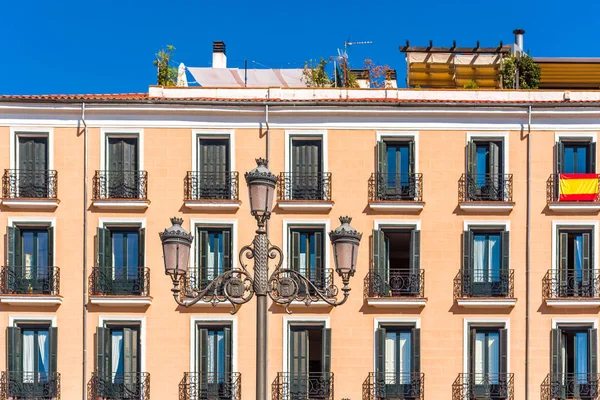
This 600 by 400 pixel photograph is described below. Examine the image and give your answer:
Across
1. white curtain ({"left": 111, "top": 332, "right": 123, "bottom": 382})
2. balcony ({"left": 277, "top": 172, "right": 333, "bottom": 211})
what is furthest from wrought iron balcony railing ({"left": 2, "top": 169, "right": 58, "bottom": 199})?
balcony ({"left": 277, "top": 172, "right": 333, "bottom": 211})

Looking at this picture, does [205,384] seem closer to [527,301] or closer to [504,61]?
[527,301]

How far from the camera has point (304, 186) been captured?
2986 cm

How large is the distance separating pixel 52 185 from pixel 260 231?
1653 cm

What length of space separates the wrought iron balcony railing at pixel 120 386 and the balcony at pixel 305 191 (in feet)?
20.0

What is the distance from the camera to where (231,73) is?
131ft

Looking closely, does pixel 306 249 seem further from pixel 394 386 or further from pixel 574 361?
pixel 574 361

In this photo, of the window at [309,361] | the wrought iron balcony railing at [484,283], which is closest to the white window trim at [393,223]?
the wrought iron balcony railing at [484,283]

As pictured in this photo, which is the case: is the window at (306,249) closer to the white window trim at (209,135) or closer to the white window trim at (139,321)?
the white window trim at (209,135)

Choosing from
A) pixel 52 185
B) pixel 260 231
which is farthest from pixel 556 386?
pixel 260 231

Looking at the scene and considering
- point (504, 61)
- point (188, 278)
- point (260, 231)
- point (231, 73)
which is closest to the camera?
point (260, 231)

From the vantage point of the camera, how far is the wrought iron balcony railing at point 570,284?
97.0 feet

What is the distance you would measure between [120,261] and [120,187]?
2.05m

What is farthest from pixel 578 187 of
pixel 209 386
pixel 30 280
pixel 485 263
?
pixel 30 280

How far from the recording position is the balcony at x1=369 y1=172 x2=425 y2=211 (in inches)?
1169
